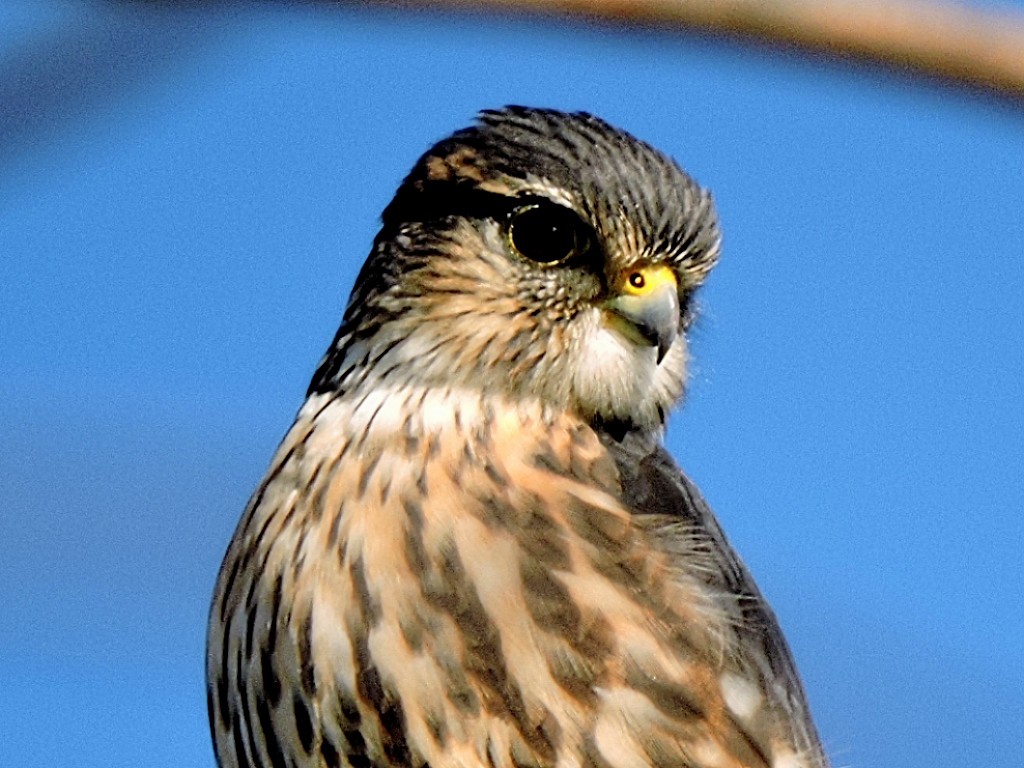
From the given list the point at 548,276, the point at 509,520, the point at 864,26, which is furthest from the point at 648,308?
the point at 864,26

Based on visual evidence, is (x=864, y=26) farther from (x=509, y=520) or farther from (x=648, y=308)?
(x=509, y=520)

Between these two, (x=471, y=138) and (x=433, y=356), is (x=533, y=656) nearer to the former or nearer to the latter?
(x=433, y=356)

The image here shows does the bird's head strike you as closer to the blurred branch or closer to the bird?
the bird

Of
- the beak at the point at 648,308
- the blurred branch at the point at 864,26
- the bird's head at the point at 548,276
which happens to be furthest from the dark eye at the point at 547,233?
the blurred branch at the point at 864,26

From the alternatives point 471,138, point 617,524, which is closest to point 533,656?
point 617,524

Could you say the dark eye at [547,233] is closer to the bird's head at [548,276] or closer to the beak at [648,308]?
the bird's head at [548,276]

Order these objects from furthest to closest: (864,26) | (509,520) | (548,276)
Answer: (548,276), (509,520), (864,26)
